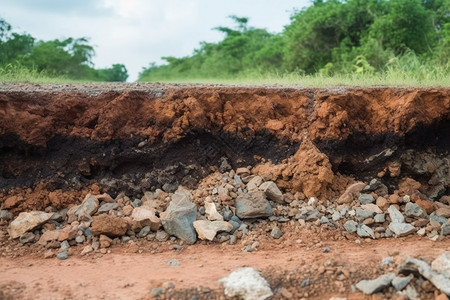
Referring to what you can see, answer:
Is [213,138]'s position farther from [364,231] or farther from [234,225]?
[364,231]

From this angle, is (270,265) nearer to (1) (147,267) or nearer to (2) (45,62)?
(1) (147,267)

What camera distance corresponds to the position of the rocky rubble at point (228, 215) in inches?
195

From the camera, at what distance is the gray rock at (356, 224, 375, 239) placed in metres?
5.01

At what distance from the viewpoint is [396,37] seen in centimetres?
1105

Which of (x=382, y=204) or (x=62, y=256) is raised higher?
(x=382, y=204)

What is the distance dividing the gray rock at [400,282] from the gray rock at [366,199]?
1.64 m

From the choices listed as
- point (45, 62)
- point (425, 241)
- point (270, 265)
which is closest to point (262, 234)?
point (270, 265)

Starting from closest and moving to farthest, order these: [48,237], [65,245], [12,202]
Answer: [65,245] → [48,237] → [12,202]

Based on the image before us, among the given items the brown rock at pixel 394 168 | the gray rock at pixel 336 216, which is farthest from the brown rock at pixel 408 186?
the gray rock at pixel 336 216

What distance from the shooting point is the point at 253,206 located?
5.15 metres

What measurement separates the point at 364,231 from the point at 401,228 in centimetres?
39

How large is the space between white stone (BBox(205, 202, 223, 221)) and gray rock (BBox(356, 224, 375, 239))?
58.2 inches

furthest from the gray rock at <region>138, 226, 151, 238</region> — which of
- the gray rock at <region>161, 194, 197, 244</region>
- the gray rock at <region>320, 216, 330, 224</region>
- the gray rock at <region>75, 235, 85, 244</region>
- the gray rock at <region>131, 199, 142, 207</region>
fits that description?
the gray rock at <region>320, 216, 330, 224</region>

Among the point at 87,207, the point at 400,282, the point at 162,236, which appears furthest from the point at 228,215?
the point at 400,282
